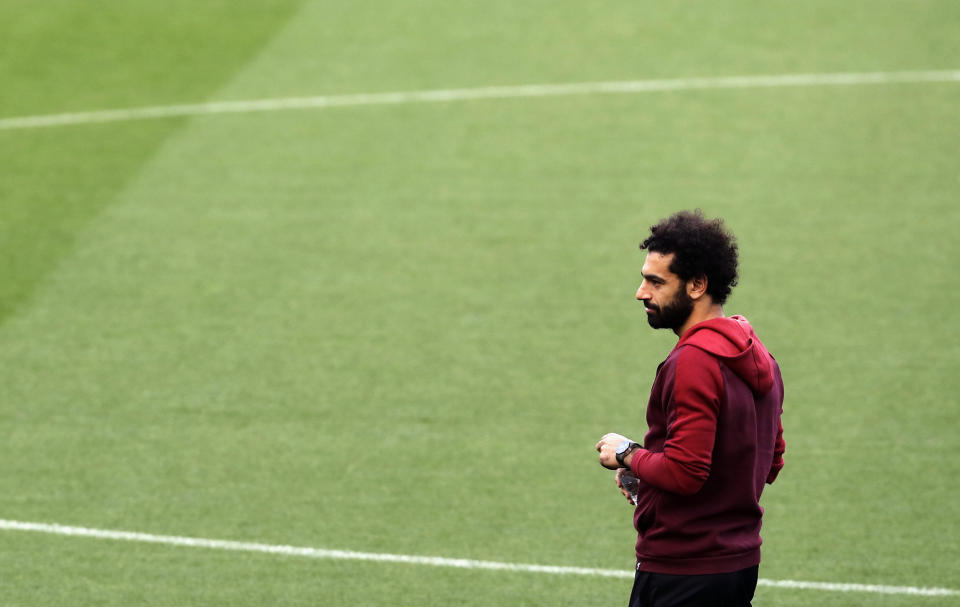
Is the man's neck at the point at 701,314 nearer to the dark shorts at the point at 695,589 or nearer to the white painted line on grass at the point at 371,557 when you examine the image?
the dark shorts at the point at 695,589

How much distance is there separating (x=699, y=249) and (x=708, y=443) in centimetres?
58

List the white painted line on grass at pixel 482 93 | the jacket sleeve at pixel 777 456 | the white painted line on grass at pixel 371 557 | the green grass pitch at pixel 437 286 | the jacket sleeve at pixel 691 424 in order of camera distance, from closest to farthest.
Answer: the jacket sleeve at pixel 691 424
the jacket sleeve at pixel 777 456
the white painted line on grass at pixel 371 557
the green grass pitch at pixel 437 286
the white painted line on grass at pixel 482 93

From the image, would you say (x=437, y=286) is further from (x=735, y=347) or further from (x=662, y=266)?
(x=735, y=347)

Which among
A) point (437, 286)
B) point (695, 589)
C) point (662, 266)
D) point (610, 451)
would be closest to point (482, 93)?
point (437, 286)

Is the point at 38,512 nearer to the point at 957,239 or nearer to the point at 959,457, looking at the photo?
the point at 959,457

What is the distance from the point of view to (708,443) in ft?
12.7

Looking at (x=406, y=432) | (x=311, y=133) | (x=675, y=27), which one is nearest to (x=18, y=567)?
(x=406, y=432)

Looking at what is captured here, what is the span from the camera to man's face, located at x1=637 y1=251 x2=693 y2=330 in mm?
4082

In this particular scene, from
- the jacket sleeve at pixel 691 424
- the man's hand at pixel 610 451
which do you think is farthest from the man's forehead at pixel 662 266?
the man's hand at pixel 610 451

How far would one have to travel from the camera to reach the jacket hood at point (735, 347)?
393 centimetres

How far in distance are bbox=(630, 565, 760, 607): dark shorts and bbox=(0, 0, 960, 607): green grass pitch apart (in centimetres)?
208

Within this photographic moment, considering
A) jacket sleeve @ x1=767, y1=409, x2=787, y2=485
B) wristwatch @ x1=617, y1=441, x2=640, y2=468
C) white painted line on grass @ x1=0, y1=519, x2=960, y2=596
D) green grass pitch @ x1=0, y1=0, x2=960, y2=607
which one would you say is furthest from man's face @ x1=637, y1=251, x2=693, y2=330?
white painted line on grass @ x1=0, y1=519, x2=960, y2=596

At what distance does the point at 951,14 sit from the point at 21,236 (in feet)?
29.3

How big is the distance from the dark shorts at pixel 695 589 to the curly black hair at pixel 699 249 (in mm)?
829
